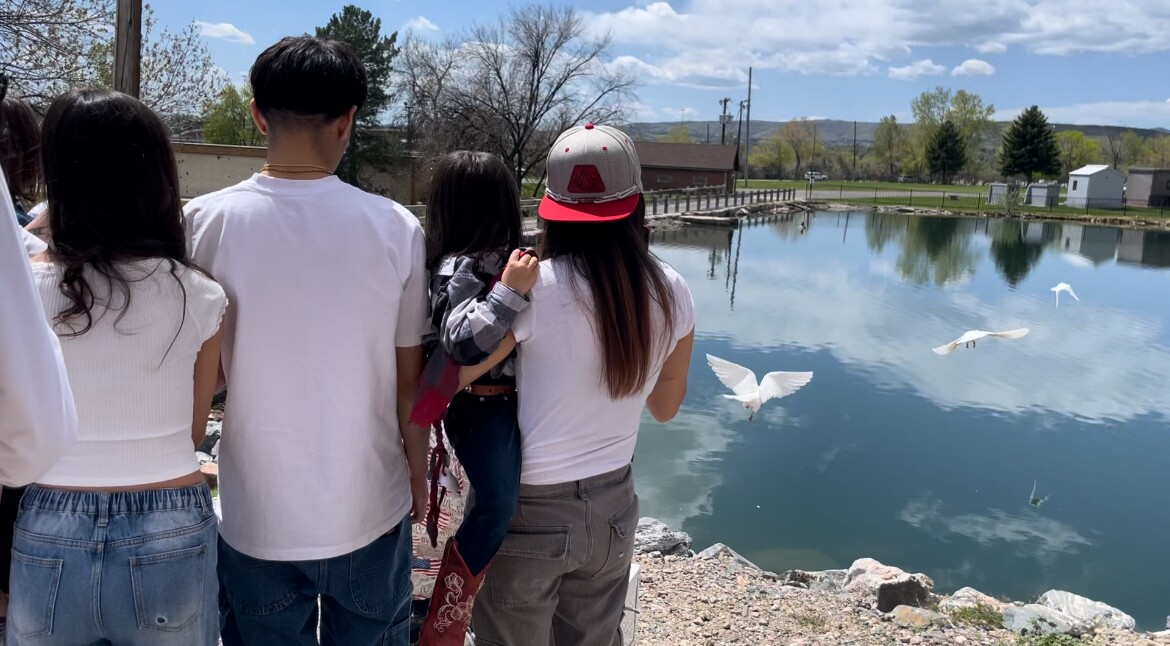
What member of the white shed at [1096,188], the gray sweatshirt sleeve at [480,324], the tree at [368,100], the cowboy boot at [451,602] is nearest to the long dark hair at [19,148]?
the gray sweatshirt sleeve at [480,324]

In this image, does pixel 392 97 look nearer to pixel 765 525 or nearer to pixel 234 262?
pixel 765 525

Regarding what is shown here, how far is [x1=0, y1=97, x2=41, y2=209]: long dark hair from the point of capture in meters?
2.16

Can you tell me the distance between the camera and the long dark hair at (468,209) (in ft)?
6.47

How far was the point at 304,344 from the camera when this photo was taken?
5.41ft

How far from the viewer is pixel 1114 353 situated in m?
14.2

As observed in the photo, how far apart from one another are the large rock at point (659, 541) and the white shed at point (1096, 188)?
5084 cm

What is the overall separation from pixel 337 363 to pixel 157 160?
48cm

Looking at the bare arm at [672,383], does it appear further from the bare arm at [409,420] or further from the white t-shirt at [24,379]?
the white t-shirt at [24,379]

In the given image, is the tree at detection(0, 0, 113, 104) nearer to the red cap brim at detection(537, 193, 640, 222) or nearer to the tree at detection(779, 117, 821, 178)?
the red cap brim at detection(537, 193, 640, 222)

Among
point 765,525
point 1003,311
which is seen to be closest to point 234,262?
point 765,525

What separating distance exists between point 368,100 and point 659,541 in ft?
79.6

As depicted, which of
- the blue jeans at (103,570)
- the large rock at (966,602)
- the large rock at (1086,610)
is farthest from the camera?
the large rock at (1086,610)

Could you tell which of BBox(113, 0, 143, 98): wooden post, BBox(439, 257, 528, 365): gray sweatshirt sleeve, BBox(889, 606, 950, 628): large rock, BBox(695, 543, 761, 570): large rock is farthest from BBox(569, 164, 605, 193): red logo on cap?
BBox(695, 543, 761, 570): large rock

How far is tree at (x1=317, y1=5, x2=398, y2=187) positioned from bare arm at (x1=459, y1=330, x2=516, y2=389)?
26.4 meters
